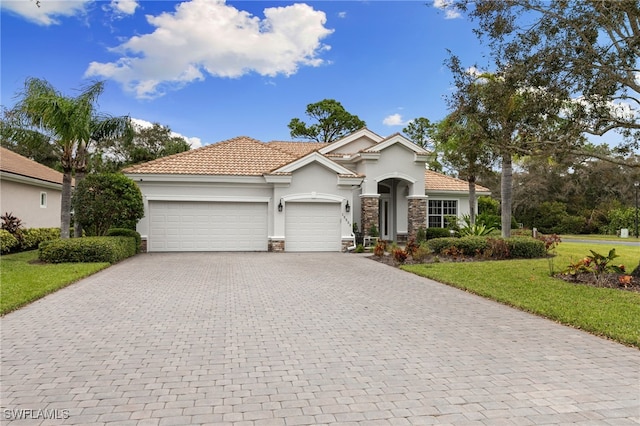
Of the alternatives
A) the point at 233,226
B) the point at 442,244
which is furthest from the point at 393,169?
the point at 233,226

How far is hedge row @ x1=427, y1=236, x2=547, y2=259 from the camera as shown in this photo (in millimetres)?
15508

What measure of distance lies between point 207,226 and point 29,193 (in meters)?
8.62

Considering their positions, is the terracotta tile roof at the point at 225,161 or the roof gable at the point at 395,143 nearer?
the terracotta tile roof at the point at 225,161

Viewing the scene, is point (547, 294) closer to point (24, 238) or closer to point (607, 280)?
point (607, 280)

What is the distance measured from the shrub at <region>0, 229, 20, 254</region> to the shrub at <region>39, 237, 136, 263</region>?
3413mm

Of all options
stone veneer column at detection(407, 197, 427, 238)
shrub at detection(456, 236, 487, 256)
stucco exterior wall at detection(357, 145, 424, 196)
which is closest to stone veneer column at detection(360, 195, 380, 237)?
stucco exterior wall at detection(357, 145, 424, 196)

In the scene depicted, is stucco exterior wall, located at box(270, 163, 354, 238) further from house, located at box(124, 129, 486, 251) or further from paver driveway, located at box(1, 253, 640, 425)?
paver driveway, located at box(1, 253, 640, 425)

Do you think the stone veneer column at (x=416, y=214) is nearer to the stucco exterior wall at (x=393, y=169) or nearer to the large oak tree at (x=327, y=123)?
the stucco exterior wall at (x=393, y=169)

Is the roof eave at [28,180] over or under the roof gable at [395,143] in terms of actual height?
under

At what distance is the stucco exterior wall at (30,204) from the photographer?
1751cm

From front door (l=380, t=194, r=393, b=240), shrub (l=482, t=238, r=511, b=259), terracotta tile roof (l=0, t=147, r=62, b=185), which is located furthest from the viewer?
front door (l=380, t=194, r=393, b=240)

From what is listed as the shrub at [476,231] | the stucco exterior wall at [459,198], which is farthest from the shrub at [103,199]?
the stucco exterior wall at [459,198]

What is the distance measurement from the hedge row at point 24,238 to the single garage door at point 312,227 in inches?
412

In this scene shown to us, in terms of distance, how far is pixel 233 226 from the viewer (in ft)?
62.9
